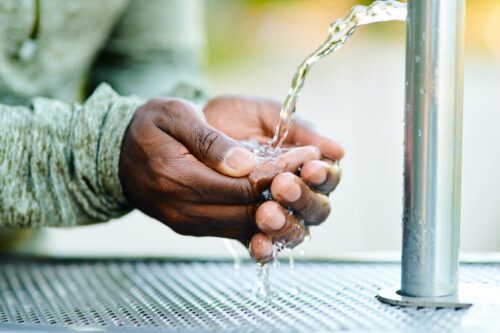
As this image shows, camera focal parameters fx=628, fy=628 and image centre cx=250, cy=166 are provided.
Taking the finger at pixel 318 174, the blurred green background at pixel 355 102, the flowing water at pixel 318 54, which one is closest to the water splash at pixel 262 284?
the flowing water at pixel 318 54

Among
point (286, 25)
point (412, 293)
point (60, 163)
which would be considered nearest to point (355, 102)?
point (286, 25)

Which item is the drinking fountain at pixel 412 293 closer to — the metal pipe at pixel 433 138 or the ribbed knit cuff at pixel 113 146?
the metal pipe at pixel 433 138

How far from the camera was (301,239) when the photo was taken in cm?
69

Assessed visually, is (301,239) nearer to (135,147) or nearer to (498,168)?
(135,147)

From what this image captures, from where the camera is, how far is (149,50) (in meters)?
1.25

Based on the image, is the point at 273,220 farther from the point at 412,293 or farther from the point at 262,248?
the point at 412,293

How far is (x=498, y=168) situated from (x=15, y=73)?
2844mm

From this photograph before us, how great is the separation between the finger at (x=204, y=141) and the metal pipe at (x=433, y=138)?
17 centimetres

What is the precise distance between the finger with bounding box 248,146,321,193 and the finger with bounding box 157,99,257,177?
12 mm

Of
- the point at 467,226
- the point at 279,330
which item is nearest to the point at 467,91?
the point at 467,226

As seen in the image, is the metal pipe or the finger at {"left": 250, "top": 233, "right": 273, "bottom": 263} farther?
the finger at {"left": 250, "top": 233, "right": 273, "bottom": 263}

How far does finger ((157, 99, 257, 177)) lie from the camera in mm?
640

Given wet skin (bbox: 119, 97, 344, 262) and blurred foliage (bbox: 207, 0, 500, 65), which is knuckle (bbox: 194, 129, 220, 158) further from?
blurred foliage (bbox: 207, 0, 500, 65)

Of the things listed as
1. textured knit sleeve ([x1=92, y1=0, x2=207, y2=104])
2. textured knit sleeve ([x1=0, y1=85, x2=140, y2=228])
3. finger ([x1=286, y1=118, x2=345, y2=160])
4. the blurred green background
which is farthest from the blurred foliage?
textured knit sleeve ([x1=0, y1=85, x2=140, y2=228])
